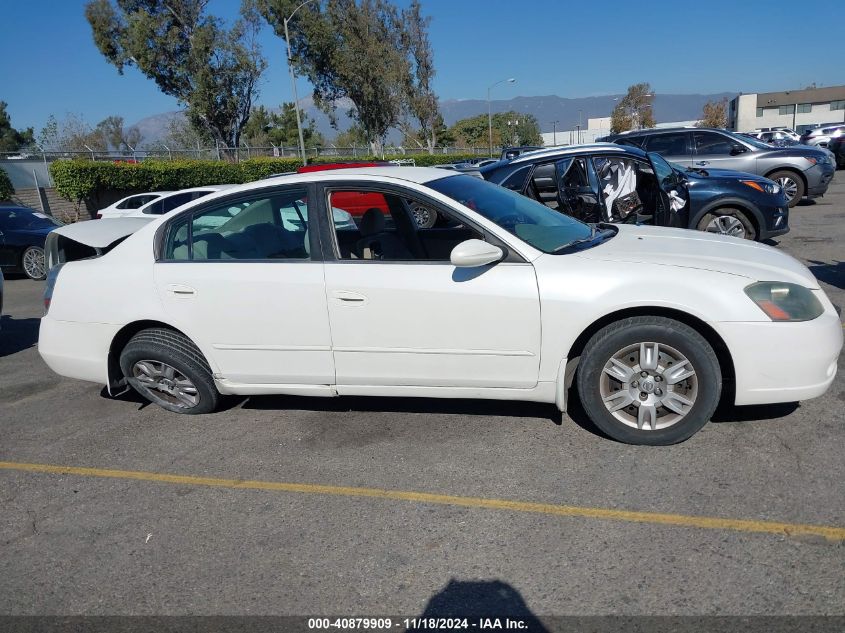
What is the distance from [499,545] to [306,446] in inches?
62.0

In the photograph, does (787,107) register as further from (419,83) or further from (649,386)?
(649,386)

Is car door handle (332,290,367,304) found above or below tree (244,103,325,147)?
below

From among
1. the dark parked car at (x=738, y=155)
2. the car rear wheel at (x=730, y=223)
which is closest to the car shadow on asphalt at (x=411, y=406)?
the car rear wheel at (x=730, y=223)

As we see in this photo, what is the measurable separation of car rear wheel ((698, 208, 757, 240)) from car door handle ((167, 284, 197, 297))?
22.1 feet

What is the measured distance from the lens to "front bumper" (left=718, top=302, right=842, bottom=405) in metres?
3.50

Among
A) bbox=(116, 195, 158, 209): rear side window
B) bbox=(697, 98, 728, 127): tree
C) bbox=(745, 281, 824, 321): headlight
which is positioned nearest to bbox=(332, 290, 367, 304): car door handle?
bbox=(745, 281, 824, 321): headlight

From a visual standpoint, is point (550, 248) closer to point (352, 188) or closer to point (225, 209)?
point (352, 188)

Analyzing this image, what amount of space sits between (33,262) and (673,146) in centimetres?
1220

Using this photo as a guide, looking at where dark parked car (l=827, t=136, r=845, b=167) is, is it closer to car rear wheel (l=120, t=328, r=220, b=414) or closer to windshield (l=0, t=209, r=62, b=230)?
windshield (l=0, t=209, r=62, b=230)

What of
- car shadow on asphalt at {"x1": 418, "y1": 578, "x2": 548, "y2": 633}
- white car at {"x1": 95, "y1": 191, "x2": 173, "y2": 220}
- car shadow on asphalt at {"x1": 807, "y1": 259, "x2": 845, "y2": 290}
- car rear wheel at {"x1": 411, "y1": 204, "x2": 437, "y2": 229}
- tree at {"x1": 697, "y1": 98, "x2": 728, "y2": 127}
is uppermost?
tree at {"x1": 697, "y1": 98, "x2": 728, "y2": 127}

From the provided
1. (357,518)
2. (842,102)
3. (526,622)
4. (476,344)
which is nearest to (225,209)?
(476,344)

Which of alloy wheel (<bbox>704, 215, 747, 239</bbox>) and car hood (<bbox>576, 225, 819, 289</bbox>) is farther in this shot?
alloy wheel (<bbox>704, 215, 747, 239</bbox>)

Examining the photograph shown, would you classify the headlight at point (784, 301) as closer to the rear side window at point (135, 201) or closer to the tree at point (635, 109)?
the rear side window at point (135, 201)

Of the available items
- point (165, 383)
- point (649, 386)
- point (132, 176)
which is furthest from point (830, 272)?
point (132, 176)
